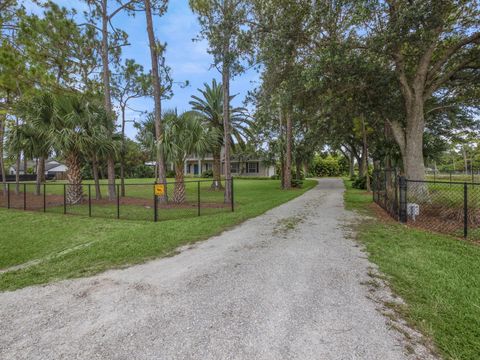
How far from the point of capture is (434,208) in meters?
8.02

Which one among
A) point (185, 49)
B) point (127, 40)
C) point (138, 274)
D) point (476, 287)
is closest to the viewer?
point (476, 287)

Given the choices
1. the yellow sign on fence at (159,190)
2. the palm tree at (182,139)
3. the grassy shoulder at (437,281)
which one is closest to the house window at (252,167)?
the palm tree at (182,139)

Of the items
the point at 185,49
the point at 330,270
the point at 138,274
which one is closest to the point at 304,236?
the point at 330,270

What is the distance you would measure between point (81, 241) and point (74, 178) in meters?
5.89

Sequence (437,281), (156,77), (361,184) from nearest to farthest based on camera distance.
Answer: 1. (437,281)
2. (156,77)
3. (361,184)

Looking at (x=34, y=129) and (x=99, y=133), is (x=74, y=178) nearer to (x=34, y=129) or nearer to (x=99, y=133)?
(x=99, y=133)

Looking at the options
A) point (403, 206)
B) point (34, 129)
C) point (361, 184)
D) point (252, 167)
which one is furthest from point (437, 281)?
point (252, 167)

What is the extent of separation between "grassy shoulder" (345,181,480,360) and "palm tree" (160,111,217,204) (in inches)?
275

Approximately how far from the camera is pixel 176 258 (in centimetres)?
433

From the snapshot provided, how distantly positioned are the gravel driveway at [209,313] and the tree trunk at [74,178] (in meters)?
8.31

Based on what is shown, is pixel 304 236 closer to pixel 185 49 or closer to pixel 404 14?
pixel 404 14

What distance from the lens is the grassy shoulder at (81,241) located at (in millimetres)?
3859

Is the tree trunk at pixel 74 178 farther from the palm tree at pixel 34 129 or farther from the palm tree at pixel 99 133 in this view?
the palm tree at pixel 34 129

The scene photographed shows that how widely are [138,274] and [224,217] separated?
4.39 metres
